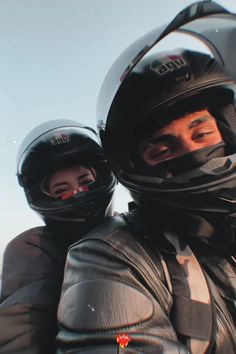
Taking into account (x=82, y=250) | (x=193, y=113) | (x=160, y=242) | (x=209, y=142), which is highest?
(x=193, y=113)

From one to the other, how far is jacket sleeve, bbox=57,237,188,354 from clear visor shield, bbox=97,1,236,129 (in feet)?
2.54

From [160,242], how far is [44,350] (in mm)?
562

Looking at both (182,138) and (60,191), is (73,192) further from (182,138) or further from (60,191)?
(182,138)

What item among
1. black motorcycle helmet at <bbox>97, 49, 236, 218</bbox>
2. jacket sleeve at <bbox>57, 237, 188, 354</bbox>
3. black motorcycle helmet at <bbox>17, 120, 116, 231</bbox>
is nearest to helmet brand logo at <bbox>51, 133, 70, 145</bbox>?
black motorcycle helmet at <bbox>17, 120, 116, 231</bbox>

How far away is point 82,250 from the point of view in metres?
1.10

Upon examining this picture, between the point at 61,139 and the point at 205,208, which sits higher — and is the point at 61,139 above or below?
above

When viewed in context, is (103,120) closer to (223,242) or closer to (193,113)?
(193,113)

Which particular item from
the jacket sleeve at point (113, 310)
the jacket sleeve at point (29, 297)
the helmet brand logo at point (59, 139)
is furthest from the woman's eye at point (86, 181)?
the jacket sleeve at point (113, 310)

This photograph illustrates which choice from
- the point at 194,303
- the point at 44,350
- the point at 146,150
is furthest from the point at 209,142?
the point at 44,350

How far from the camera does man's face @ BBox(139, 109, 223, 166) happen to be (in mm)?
1330

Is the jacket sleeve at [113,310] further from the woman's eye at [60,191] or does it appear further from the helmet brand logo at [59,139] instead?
the helmet brand logo at [59,139]

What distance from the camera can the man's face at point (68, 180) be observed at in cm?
209

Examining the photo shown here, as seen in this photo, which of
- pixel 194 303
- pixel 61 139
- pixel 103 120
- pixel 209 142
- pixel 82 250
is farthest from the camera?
pixel 61 139

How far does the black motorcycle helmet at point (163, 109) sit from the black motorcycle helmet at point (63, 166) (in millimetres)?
597
